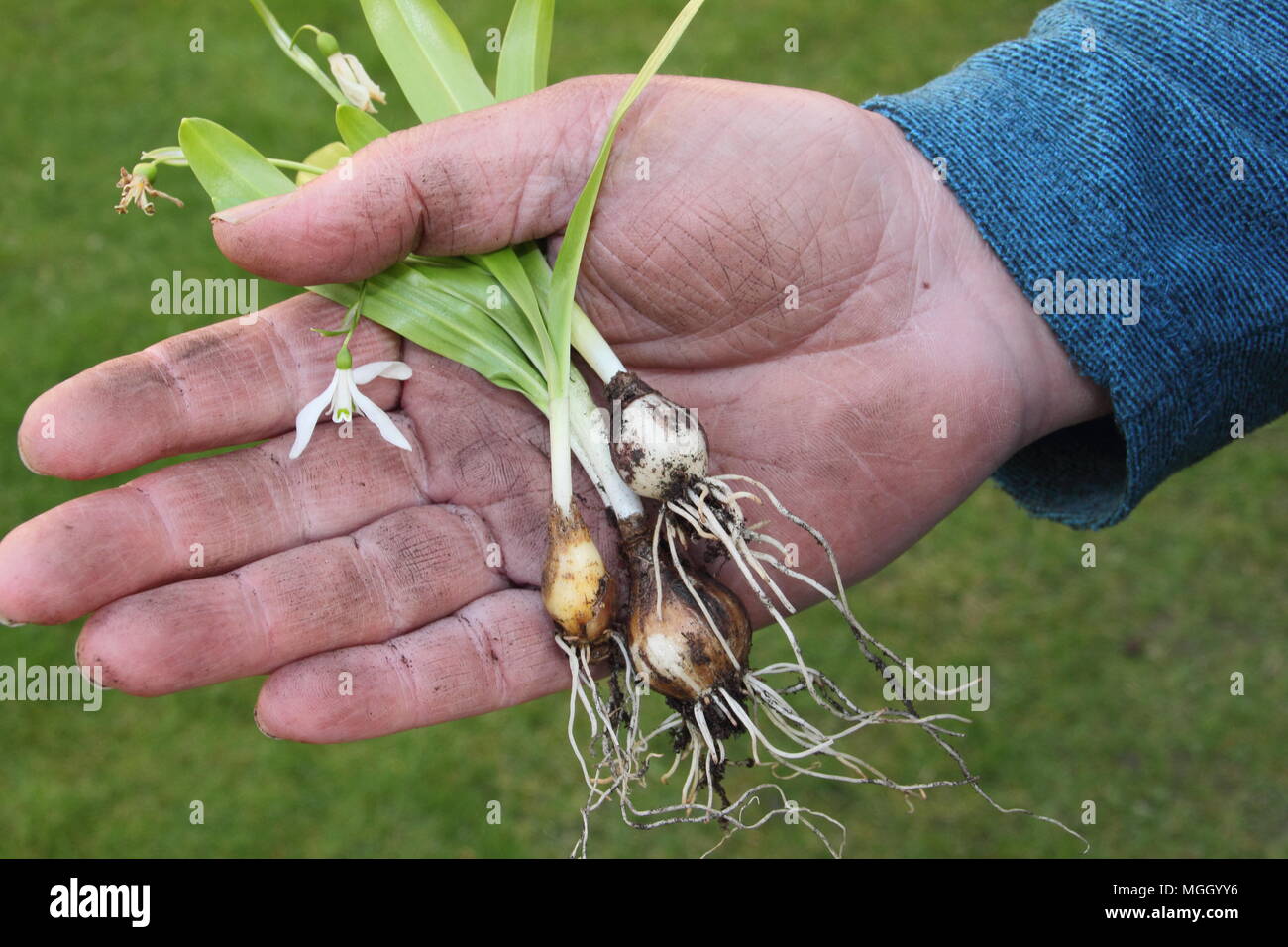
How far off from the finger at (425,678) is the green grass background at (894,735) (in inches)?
47.4

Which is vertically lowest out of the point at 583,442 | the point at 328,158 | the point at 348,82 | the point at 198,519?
the point at 198,519

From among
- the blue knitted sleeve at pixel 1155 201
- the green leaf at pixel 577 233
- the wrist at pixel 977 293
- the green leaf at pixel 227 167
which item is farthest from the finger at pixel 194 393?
the blue knitted sleeve at pixel 1155 201

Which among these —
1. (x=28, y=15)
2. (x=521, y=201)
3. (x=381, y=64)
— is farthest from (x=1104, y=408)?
(x=28, y=15)

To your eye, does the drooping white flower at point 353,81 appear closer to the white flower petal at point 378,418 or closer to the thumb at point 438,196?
the thumb at point 438,196

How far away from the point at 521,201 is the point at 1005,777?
7.11ft

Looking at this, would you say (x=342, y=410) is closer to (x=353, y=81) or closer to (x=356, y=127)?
(x=356, y=127)

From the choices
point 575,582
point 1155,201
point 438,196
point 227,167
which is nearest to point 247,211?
point 227,167

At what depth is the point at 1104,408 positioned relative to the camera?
2.34m

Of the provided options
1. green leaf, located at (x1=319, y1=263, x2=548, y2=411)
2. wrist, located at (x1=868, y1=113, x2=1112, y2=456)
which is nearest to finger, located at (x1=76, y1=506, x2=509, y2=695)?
green leaf, located at (x1=319, y1=263, x2=548, y2=411)

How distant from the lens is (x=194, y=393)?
2104mm

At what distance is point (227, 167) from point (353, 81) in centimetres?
32

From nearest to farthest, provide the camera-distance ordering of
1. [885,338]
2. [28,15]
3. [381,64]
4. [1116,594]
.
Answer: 1. [885,338]
2. [1116,594]
3. [381,64]
4. [28,15]

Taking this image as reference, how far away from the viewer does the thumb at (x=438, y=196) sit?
6.45 feet

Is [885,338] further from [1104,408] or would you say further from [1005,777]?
[1005,777]
